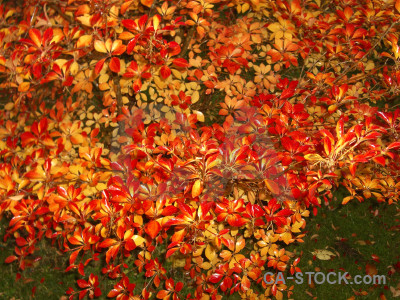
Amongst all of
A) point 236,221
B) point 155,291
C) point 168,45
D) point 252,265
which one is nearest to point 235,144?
point 236,221

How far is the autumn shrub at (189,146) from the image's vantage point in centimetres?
175

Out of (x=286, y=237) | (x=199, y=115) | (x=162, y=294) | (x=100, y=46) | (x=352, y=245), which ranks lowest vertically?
(x=352, y=245)

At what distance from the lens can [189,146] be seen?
6.54ft

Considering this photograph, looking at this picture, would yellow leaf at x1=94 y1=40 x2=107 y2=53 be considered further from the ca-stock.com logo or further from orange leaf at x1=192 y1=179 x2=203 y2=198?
the ca-stock.com logo

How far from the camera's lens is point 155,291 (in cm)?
258

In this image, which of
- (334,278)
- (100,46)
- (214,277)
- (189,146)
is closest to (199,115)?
(189,146)

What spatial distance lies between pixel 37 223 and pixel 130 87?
1.30 meters

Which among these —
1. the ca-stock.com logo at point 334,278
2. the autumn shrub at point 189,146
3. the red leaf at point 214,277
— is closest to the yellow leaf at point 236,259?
the autumn shrub at point 189,146

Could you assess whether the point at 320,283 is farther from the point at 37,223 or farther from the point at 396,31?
the point at 37,223

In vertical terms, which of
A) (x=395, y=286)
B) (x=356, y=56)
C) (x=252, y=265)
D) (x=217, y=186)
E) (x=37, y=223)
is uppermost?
(x=356, y=56)

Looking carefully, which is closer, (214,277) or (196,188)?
(196,188)

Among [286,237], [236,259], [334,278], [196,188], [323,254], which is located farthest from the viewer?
[323,254]

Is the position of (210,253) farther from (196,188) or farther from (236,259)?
(196,188)

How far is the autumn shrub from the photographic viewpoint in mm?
1747
